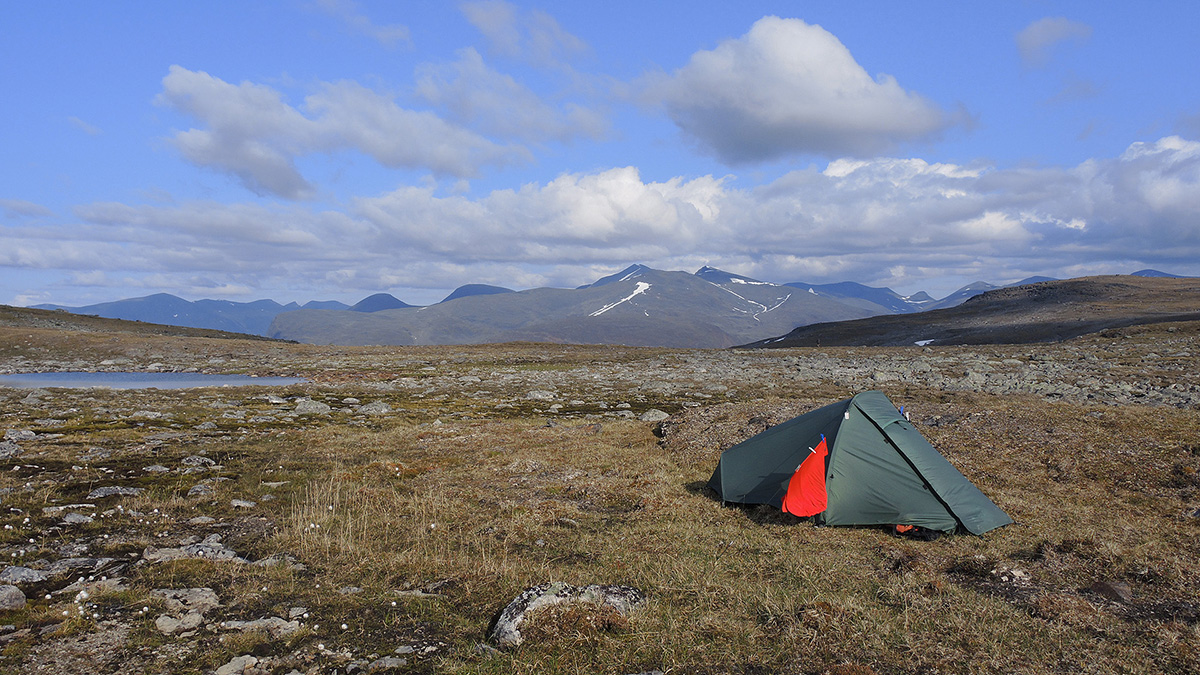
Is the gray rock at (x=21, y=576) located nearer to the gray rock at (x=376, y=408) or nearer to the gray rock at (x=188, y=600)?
the gray rock at (x=188, y=600)

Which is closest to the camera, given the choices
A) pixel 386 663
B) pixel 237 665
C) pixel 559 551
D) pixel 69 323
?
pixel 237 665

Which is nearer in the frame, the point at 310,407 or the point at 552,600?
the point at 552,600

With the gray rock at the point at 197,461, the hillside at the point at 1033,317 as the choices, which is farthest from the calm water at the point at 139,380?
the hillside at the point at 1033,317

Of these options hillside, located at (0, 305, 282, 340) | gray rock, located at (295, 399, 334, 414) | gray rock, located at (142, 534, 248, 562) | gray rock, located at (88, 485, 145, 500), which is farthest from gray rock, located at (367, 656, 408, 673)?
hillside, located at (0, 305, 282, 340)

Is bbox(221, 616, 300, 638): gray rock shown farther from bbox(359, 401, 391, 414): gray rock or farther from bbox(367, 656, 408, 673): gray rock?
bbox(359, 401, 391, 414): gray rock

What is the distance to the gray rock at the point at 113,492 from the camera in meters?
13.4

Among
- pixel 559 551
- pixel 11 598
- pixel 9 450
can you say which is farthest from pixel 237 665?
pixel 9 450

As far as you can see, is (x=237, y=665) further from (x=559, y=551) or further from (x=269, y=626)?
(x=559, y=551)

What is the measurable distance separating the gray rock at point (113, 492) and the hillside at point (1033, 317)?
8615 centimetres

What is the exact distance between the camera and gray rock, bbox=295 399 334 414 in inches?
1102

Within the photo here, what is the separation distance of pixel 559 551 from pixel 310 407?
22012mm

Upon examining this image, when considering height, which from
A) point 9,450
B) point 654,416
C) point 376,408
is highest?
point 9,450

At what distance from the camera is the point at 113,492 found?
44.8ft

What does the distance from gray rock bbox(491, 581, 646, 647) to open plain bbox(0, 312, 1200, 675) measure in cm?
18
